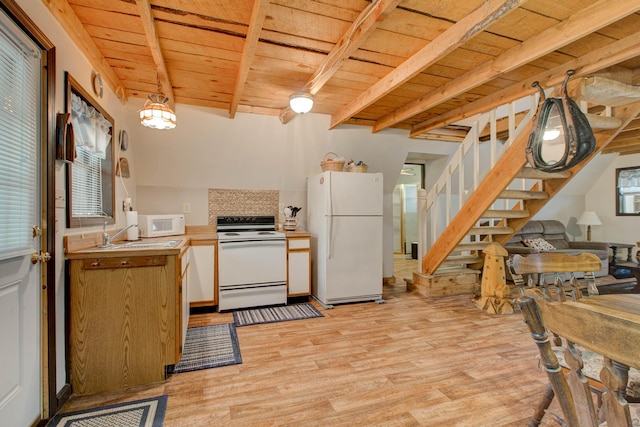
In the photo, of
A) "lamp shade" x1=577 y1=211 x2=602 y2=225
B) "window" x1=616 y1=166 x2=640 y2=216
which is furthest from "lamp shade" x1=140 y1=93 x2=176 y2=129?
"window" x1=616 y1=166 x2=640 y2=216

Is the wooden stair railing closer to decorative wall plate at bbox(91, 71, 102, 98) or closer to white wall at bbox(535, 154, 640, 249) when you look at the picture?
white wall at bbox(535, 154, 640, 249)

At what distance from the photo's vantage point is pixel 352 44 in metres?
2.01

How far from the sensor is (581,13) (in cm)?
178

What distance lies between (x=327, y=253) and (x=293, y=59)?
2.03m

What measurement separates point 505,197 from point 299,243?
238 cm

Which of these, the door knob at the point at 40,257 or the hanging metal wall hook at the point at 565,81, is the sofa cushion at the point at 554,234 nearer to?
the hanging metal wall hook at the point at 565,81

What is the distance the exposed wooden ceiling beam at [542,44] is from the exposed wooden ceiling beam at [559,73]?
57 centimetres

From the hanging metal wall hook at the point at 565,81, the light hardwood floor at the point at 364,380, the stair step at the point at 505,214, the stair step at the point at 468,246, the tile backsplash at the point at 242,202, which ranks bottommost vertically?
the light hardwood floor at the point at 364,380

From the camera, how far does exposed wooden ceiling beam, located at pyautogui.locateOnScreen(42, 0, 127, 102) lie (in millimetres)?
1729

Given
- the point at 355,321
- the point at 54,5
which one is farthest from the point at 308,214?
the point at 54,5

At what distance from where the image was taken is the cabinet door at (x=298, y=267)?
11.9 feet

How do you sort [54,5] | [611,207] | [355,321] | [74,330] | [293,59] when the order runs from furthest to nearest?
[611,207]
[355,321]
[293,59]
[74,330]
[54,5]

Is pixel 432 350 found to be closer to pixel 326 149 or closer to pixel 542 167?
pixel 542 167

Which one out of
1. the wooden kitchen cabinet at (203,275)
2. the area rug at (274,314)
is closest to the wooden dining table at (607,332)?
the area rug at (274,314)
